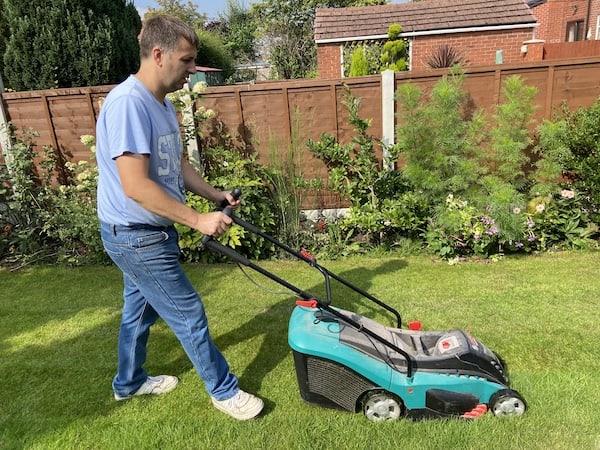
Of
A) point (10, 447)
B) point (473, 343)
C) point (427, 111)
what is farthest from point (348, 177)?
point (10, 447)

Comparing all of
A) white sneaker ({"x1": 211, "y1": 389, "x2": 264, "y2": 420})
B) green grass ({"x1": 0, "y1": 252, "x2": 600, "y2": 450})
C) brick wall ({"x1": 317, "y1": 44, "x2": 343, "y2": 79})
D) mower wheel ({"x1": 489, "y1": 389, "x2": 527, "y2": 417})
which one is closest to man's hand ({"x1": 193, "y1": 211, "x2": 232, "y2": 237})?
white sneaker ({"x1": 211, "y1": 389, "x2": 264, "y2": 420})

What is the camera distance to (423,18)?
1480 centimetres

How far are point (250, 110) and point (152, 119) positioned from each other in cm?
371

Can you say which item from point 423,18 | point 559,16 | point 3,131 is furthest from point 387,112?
point 559,16

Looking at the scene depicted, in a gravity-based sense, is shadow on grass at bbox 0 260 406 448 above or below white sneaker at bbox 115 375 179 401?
below

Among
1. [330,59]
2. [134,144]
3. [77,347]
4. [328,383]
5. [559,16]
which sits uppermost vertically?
[559,16]

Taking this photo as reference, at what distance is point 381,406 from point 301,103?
3935 millimetres

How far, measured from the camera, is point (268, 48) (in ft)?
86.0

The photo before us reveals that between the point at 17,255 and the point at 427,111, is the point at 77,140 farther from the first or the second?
the point at 427,111

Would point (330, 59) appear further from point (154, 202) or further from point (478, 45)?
point (154, 202)

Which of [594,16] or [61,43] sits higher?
[594,16]

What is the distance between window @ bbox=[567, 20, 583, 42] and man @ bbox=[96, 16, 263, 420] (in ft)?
78.3

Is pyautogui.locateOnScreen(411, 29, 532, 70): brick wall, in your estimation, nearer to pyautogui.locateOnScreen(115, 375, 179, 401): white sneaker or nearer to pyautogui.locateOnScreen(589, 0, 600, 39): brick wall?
pyautogui.locateOnScreen(589, 0, 600, 39): brick wall

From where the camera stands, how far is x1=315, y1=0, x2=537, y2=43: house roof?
1405 centimetres
